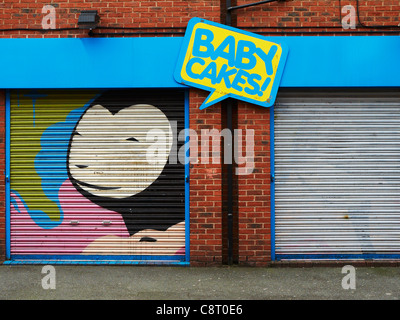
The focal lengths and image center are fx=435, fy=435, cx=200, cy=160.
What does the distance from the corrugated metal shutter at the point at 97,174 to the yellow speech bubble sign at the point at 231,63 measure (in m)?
0.59

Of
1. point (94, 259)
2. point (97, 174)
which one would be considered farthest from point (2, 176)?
point (94, 259)

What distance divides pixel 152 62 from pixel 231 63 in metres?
1.19

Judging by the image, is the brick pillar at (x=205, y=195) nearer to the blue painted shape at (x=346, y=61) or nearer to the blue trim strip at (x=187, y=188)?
the blue trim strip at (x=187, y=188)

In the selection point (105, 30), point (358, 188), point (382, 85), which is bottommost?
point (358, 188)

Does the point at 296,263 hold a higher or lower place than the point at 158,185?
lower

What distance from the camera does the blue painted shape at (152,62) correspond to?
6512mm

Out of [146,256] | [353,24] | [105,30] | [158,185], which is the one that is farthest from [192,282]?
[353,24]

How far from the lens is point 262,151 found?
6652 millimetres

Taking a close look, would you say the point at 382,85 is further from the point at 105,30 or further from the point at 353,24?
the point at 105,30

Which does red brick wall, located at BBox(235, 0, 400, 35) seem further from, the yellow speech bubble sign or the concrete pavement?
the concrete pavement

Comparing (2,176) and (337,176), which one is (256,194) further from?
(2,176)

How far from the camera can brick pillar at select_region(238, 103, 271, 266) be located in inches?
262

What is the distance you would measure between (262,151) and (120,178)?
7.41 ft

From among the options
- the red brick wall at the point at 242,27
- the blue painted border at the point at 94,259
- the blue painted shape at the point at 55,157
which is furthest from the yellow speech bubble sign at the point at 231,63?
the blue painted border at the point at 94,259
